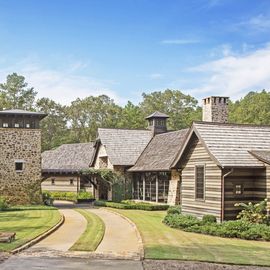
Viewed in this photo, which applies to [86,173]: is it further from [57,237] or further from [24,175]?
[57,237]

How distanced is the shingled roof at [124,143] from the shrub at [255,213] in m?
21.4

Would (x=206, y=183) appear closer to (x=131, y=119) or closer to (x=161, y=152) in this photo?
(x=161, y=152)

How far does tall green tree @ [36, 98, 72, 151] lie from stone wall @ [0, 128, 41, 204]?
138ft

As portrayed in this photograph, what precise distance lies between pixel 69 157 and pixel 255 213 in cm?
3513

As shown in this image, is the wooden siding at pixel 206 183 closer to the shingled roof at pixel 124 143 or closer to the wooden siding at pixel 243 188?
the wooden siding at pixel 243 188

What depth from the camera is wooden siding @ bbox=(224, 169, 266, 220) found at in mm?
23141

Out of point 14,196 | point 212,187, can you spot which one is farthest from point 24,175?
point 212,187

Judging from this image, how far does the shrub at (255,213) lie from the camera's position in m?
21.5

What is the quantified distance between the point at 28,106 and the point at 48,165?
88.2 feet

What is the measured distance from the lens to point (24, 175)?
38656mm

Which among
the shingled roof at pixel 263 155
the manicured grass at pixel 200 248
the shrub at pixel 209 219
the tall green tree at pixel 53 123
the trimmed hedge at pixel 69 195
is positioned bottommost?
the trimmed hedge at pixel 69 195

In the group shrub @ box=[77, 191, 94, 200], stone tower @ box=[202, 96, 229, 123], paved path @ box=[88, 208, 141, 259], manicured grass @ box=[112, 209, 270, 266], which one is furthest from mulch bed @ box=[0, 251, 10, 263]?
shrub @ box=[77, 191, 94, 200]

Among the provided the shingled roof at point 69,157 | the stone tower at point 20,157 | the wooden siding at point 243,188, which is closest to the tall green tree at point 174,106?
the shingled roof at point 69,157

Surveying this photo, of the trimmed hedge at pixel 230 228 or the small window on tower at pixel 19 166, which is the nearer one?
the trimmed hedge at pixel 230 228
